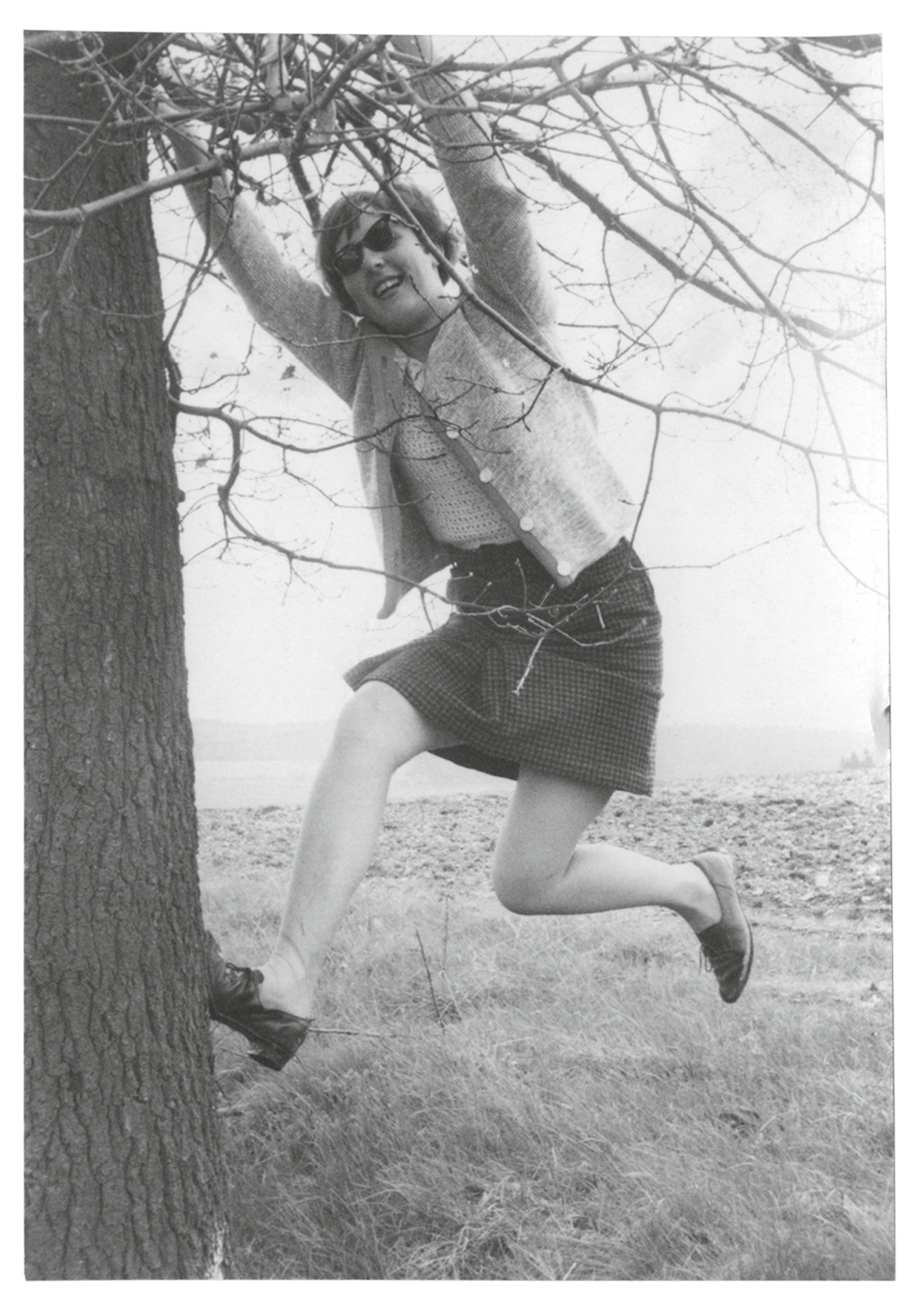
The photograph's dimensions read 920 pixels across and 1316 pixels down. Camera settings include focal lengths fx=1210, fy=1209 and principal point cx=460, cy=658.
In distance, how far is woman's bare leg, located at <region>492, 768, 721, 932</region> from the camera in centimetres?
211

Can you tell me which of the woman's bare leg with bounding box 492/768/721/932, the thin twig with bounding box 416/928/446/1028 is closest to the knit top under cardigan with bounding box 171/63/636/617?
the woman's bare leg with bounding box 492/768/721/932

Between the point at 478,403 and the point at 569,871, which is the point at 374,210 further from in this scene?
the point at 569,871

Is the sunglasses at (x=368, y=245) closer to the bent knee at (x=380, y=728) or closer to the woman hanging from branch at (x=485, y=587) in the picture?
the woman hanging from branch at (x=485, y=587)

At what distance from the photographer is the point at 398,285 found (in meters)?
2.13

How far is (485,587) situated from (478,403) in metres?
0.32

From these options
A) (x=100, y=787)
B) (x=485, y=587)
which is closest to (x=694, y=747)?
(x=485, y=587)

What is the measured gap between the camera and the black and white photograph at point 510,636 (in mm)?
2006

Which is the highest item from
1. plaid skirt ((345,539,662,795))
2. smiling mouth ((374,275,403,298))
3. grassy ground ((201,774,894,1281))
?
smiling mouth ((374,275,403,298))

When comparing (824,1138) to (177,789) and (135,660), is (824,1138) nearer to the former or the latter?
(177,789)

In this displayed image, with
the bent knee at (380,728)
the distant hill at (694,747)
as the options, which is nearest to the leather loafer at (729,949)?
the distant hill at (694,747)

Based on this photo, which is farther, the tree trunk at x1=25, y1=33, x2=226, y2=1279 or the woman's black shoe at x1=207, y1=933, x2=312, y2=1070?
the woman's black shoe at x1=207, y1=933, x2=312, y2=1070

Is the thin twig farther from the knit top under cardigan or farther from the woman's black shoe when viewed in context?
the knit top under cardigan

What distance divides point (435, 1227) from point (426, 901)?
0.54 m

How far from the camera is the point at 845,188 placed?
2182 millimetres
